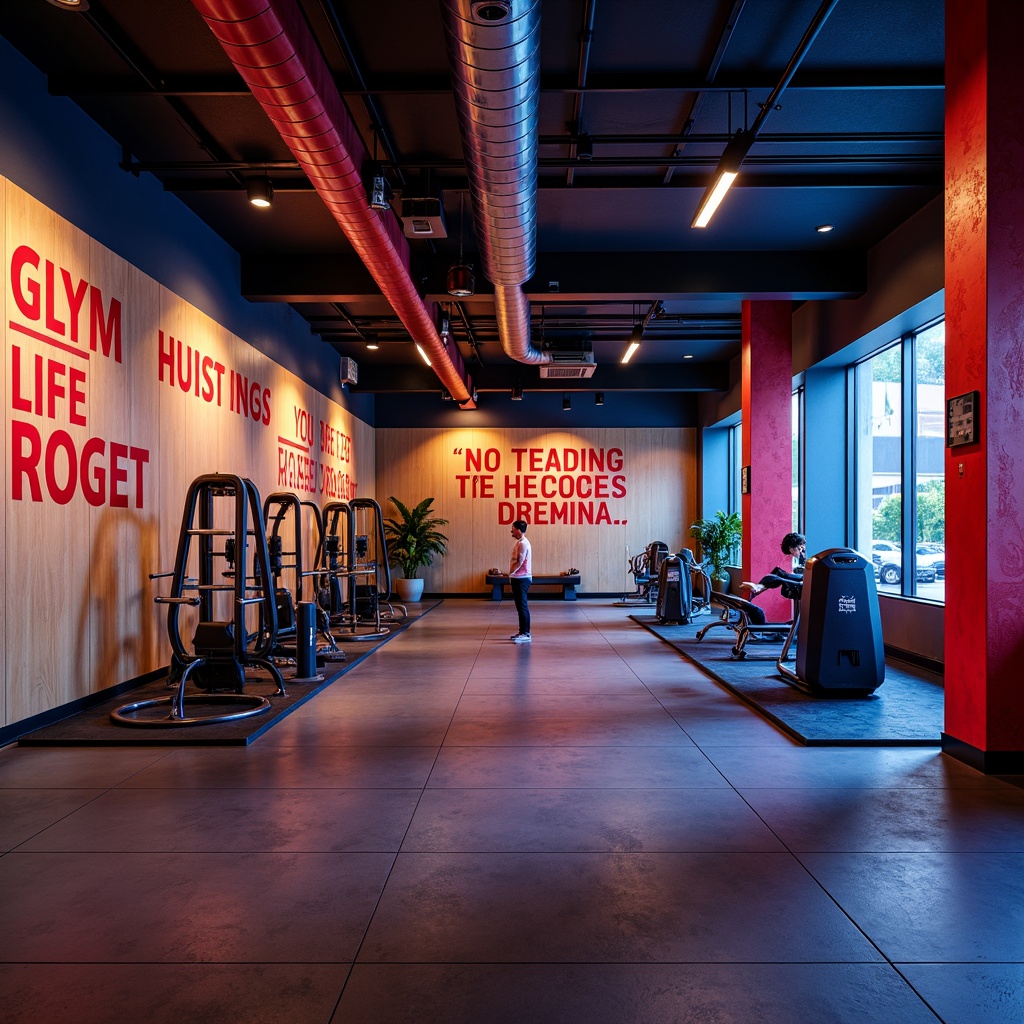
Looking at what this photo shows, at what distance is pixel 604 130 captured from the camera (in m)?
6.10

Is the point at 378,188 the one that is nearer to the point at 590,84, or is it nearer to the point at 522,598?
the point at 590,84

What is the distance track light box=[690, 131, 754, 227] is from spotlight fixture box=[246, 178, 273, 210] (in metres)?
3.56

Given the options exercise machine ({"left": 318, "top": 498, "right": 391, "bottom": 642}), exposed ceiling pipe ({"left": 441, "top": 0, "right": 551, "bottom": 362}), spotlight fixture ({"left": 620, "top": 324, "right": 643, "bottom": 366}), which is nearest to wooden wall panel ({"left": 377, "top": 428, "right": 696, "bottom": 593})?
spotlight fixture ({"left": 620, "top": 324, "right": 643, "bottom": 366})

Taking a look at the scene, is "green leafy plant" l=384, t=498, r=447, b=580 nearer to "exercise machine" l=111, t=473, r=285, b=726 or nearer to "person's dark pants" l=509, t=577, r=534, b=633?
"person's dark pants" l=509, t=577, r=534, b=633

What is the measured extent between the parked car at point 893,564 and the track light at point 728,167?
4.27 m

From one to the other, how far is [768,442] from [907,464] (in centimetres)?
177

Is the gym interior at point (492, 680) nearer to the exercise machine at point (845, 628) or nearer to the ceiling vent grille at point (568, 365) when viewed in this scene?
the exercise machine at point (845, 628)

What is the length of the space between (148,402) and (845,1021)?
6360 millimetres

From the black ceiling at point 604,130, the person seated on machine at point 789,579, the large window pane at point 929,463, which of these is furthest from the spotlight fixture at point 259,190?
the large window pane at point 929,463

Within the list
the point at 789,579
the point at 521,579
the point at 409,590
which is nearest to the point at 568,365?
the point at 521,579

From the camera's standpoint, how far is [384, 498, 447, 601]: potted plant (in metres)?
15.3

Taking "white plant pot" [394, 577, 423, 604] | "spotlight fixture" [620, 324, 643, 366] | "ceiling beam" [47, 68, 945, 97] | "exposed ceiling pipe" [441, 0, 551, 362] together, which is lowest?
"white plant pot" [394, 577, 423, 604]

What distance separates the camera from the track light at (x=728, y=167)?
210 inches

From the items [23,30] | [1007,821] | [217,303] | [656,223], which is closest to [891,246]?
[656,223]
